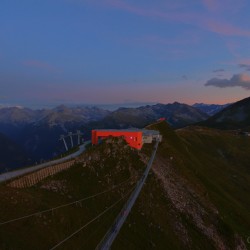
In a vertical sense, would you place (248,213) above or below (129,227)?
below

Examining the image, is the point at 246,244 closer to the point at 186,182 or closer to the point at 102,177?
the point at 186,182

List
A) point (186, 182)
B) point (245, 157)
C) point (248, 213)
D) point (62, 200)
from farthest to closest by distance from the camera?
point (245, 157), point (248, 213), point (186, 182), point (62, 200)

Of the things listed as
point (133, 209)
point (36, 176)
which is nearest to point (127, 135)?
point (133, 209)

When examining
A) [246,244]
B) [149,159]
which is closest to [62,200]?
[149,159]

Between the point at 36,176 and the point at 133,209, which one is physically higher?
the point at 36,176

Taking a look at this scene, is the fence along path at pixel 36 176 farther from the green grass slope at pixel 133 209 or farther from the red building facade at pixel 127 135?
the red building facade at pixel 127 135

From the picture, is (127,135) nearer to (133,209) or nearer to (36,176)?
(133,209)

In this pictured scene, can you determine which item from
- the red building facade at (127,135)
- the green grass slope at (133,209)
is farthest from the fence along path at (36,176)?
the red building facade at (127,135)

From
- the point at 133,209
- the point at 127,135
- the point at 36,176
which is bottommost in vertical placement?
the point at 133,209

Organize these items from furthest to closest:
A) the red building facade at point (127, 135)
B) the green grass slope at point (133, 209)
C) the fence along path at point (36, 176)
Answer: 1. the red building facade at point (127, 135)
2. the fence along path at point (36, 176)
3. the green grass slope at point (133, 209)
